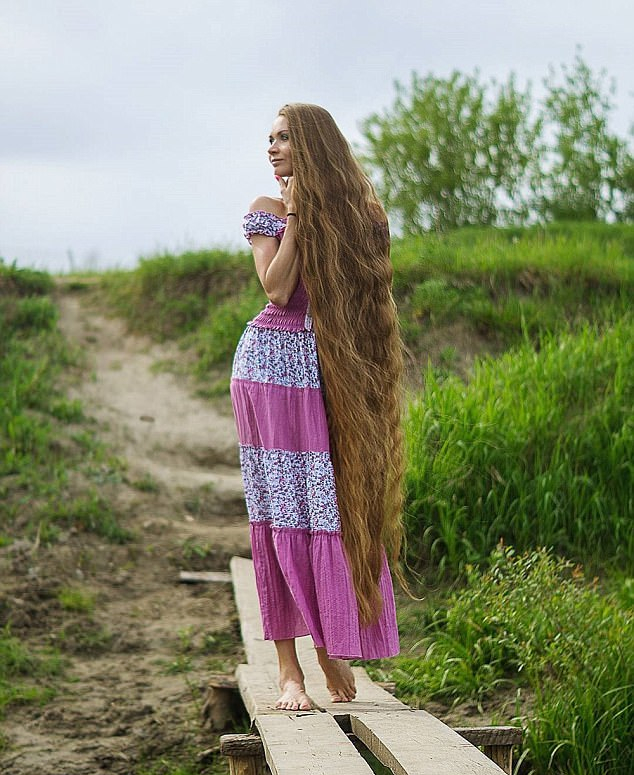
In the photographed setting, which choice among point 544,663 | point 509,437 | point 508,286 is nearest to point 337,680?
point 544,663

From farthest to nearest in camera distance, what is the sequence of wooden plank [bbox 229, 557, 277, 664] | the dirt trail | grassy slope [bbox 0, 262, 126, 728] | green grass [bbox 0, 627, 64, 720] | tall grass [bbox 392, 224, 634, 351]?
tall grass [bbox 392, 224, 634, 351] → grassy slope [bbox 0, 262, 126, 728] → green grass [bbox 0, 627, 64, 720] → wooden plank [bbox 229, 557, 277, 664] → the dirt trail

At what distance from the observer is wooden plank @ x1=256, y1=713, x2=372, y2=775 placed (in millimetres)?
2844

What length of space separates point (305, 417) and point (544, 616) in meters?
1.37

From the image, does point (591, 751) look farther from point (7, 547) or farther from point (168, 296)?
point (168, 296)

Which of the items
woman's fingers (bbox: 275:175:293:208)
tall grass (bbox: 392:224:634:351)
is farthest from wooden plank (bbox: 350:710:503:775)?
tall grass (bbox: 392:224:634:351)

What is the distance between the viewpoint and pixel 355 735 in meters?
3.48

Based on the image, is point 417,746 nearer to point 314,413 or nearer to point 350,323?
point 314,413

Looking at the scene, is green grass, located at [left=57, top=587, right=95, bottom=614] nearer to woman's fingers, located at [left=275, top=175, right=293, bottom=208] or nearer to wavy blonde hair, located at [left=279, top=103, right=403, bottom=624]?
wavy blonde hair, located at [left=279, top=103, right=403, bottom=624]

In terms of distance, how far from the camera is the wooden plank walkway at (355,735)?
2.83 meters

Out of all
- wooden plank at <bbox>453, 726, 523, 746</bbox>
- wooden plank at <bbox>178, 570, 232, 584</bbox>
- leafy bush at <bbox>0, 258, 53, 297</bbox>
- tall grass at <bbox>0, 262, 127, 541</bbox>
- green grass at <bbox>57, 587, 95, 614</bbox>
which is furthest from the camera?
leafy bush at <bbox>0, 258, 53, 297</bbox>

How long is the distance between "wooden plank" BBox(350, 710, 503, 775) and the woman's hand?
178cm

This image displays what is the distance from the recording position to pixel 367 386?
378 centimetres

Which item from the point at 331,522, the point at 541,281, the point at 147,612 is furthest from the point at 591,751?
the point at 541,281

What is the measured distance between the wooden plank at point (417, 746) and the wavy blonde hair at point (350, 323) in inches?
16.3
